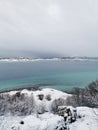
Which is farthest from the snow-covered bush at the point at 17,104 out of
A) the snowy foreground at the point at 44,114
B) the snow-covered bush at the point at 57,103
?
the snow-covered bush at the point at 57,103

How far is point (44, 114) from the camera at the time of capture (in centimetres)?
3697

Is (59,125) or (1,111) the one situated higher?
(59,125)

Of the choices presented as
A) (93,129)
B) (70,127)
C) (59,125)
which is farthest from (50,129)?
(93,129)

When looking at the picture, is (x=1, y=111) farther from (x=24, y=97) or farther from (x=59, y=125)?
(x=59, y=125)

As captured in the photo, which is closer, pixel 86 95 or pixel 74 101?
pixel 74 101

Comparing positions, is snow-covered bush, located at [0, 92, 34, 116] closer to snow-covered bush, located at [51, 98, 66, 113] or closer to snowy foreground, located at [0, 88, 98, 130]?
snowy foreground, located at [0, 88, 98, 130]

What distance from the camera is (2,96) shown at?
56.6 meters

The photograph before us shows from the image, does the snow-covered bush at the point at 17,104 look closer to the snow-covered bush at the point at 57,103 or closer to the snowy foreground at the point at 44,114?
the snowy foreground at the point at 44,114

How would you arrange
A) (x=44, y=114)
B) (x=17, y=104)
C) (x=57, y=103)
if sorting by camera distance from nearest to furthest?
(x=44, y=114) → (x=17, y=104) → (x=57, y=103)

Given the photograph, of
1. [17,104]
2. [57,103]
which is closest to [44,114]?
[17,104]

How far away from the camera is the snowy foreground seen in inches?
1017

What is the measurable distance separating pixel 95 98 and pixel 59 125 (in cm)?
3128

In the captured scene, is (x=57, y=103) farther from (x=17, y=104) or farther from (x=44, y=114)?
(x=44, y=114)

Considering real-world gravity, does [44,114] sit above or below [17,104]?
above
